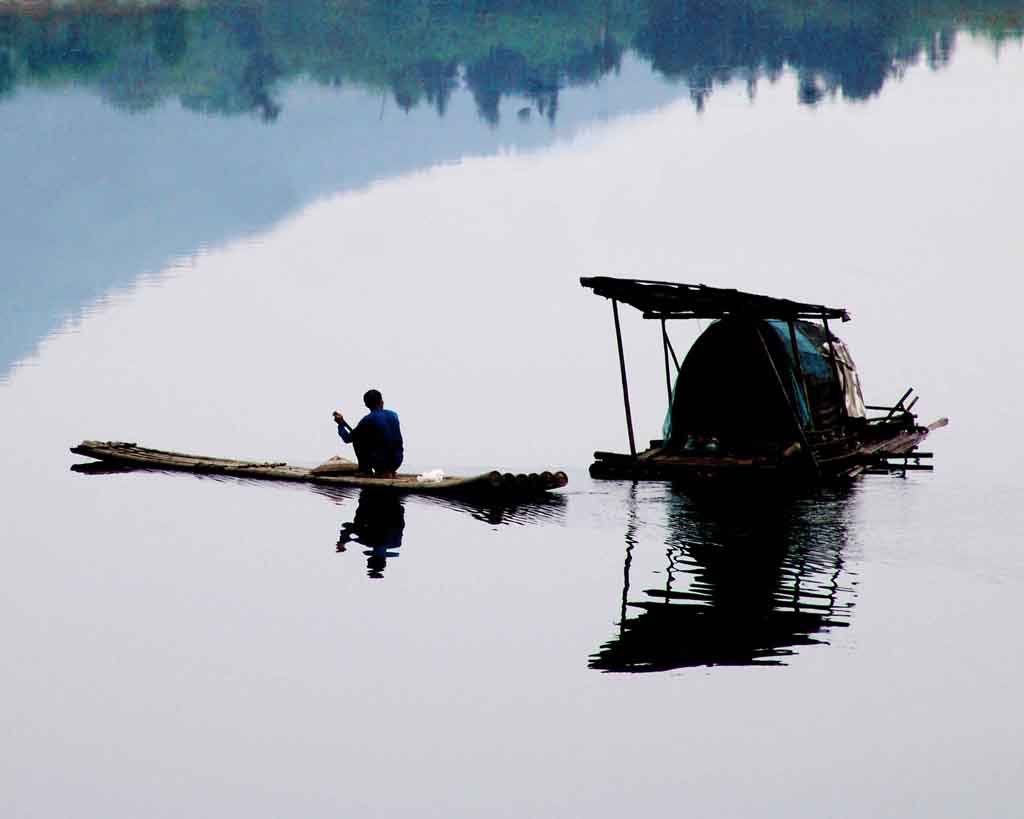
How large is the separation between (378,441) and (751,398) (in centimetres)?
500

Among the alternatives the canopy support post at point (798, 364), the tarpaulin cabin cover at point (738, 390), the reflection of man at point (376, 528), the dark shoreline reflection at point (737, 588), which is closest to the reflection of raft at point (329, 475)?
the reflection of man at point (376, 528)

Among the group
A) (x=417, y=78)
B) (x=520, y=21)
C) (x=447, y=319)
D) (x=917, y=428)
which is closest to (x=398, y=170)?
(x=417, y=78)

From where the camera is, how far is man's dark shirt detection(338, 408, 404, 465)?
79.1 feet

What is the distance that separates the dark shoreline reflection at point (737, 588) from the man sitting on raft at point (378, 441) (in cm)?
300

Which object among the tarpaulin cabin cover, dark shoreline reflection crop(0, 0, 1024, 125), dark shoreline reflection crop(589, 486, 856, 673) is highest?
dark shoreline reflection crop(0, 0, 1024, 125)

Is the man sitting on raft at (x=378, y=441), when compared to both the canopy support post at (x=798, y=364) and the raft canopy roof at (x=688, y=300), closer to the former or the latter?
the raft canopy roof at (x=688, y=300)

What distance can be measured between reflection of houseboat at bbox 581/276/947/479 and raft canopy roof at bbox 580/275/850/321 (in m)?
0.02

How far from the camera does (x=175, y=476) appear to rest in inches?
1131

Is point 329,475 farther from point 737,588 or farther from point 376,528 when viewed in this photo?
point 737,588

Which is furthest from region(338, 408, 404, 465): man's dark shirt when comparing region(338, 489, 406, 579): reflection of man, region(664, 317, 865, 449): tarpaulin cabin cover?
region(664, 317, 865, 449): tarpaulin cabin cover

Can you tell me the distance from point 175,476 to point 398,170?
73.8 meters

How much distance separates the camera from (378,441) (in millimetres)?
24344

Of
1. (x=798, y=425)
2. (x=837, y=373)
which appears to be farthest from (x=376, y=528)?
(x=837, y=373)

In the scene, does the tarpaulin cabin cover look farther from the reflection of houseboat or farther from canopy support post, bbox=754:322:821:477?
canopy support post, bbox=754:322:821:477
